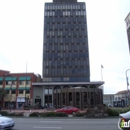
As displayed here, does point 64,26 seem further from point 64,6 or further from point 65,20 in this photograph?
point 64,6

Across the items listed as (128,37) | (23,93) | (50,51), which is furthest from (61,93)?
(128,37)

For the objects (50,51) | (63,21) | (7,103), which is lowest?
(7,103)

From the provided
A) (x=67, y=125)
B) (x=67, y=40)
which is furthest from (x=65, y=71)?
(x=67, y=125)

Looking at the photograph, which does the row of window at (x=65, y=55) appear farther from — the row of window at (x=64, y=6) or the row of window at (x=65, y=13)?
the row of window at (x=64, y=6)

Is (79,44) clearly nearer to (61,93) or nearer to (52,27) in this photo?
(52,27)

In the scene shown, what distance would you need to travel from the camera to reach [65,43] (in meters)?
75.9

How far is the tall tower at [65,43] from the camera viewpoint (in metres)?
71.5

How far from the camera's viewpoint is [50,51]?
74.8 metres

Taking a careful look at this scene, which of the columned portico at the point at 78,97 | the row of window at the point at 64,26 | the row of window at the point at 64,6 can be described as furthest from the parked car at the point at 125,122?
the row of window at the point at 64,6

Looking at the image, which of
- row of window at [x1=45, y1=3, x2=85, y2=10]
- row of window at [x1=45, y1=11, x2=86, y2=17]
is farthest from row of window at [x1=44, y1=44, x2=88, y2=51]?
row of window at [x1=45, y1=3, x2=85, y2=10]

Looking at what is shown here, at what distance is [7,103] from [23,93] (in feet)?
20.7

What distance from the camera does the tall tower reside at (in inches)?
2815

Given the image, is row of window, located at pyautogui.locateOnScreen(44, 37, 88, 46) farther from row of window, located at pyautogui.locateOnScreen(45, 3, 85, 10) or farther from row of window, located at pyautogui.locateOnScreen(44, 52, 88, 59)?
row of window, located at pyautogui.locateOnScreen(45, 3, 85, 10)

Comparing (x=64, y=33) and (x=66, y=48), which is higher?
(x=64, y=33)
